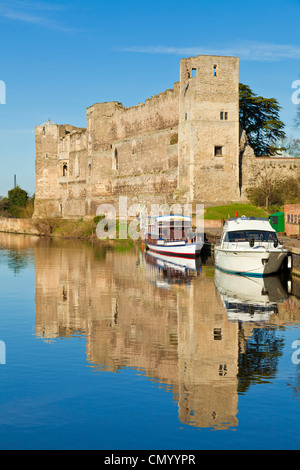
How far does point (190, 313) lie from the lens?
15.9m

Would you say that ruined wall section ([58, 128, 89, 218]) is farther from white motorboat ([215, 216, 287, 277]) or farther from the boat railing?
the boat railing

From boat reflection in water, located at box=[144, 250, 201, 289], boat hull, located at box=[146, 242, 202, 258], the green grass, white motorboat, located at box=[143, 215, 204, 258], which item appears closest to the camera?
boat reflection in water, located at box=[144, 250, 201, 289]

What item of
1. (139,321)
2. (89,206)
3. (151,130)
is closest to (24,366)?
(139,321)

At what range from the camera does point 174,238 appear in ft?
110

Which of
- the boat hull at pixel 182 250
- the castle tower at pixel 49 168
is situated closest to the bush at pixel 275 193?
the boat hull at pixel 182 250

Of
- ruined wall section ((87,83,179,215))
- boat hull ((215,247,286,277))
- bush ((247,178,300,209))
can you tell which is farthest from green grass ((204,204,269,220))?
boat hull ((215,247,286,277))

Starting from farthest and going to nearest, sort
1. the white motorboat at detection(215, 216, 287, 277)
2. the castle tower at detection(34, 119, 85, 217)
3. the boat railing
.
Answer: the castle tower at detection(34, 119, 85, 217)
the boat railing
the white motorboat at detection(215, 216, 287, 277)

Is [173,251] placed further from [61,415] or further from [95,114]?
[95,114]

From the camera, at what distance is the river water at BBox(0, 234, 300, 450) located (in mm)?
7598

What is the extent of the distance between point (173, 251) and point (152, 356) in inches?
797

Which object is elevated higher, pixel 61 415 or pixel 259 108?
pixel 259 108

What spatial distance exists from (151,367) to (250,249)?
1199 centimetres

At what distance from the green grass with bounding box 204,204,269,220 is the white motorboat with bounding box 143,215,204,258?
10.4 ft

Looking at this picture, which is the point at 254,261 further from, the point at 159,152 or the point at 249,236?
the point at 159,152
